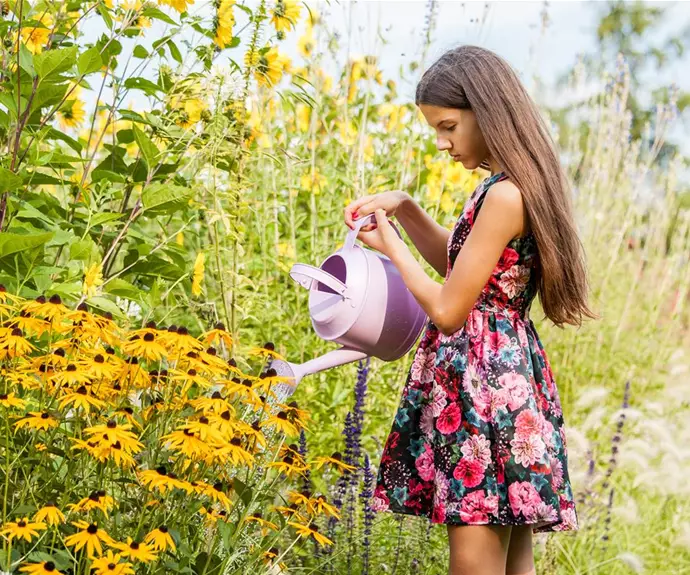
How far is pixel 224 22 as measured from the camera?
230cm

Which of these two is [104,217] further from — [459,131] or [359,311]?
[459,131]

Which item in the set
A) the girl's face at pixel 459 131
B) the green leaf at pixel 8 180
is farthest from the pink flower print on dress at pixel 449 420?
the green leaf at pixel 8 180

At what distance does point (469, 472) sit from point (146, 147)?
3.50 feet

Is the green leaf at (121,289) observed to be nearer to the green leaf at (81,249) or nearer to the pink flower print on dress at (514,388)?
the green leaf at (81,249)

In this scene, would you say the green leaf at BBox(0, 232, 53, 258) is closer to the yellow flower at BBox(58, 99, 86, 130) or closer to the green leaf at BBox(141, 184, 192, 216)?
the green leaf at BBox(141, 184, 192, 216)

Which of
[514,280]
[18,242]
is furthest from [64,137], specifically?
[514,280]

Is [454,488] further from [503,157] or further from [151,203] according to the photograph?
[151,203]

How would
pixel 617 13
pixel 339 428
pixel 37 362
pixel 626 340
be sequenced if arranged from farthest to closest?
1. pixel 617 13
2. pixel 626 340
3. pixel 339 428
4. pixel 37 362

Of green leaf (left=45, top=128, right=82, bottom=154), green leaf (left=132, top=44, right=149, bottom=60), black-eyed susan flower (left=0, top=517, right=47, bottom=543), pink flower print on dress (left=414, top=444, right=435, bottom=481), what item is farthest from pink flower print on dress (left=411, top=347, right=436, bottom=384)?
green leaf (left=132, top=44, right=149, bottom=60)

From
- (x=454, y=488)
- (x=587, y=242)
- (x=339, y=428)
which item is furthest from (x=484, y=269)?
(x=587, y=242)

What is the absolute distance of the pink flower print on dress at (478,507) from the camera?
1.72m

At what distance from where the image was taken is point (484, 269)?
5.64ft

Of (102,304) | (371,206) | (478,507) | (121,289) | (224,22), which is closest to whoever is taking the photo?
(478,507)

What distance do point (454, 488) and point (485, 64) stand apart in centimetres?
82
